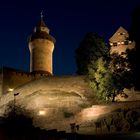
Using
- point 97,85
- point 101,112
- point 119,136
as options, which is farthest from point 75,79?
point 119,136

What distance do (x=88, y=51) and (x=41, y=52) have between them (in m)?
12.3

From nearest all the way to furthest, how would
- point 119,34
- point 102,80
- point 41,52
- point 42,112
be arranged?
point 42,112 → point 102,80 → point 119,34 → point 41,52

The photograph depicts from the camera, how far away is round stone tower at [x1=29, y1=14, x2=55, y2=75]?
80438mm

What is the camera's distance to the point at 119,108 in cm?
5250

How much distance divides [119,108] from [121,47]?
2531 cm

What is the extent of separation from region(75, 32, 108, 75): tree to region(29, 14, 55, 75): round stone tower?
9.50 metres

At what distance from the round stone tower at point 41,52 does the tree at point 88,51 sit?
9502 millimetres

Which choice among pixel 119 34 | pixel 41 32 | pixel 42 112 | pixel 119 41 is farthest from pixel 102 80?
pixel 41 32

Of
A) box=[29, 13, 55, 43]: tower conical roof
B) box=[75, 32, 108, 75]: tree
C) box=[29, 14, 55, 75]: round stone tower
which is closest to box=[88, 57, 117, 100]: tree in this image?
box=[75, 32, 108, 75]: tree

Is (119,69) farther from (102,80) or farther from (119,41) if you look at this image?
(119,41)

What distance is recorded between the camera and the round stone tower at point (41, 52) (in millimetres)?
80438

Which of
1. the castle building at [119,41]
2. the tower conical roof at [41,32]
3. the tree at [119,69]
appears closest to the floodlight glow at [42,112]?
the tree at [119,69]

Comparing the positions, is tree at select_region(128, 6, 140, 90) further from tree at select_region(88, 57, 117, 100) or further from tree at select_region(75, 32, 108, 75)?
tree at select_region(75, 32, 108, 75)

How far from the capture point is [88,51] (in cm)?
7112
